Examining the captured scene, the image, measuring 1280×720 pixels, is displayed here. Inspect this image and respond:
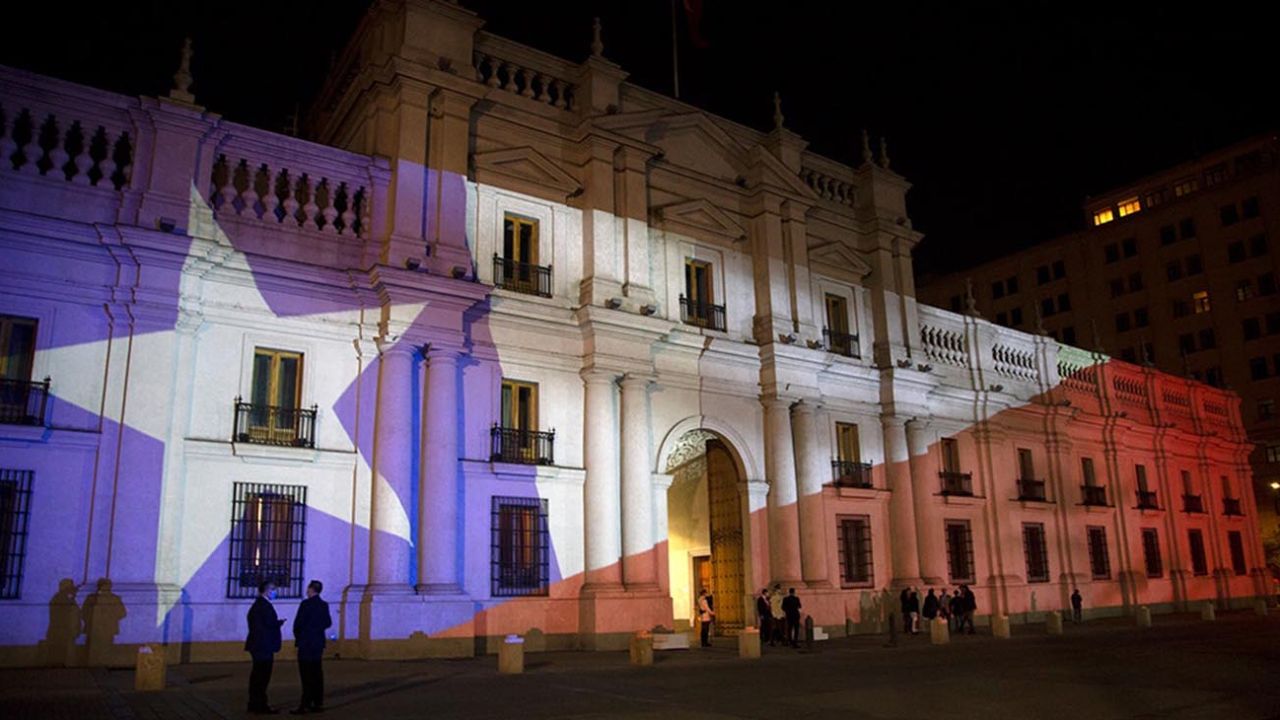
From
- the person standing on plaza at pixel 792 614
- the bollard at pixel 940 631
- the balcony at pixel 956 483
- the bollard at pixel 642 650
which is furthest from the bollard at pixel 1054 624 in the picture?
the bollard at pixel 642 650

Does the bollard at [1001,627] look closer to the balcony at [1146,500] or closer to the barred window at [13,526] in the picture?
the balcony at [1146,500]

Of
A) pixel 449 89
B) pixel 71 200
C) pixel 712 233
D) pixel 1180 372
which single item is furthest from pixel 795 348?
pixel 1180 372

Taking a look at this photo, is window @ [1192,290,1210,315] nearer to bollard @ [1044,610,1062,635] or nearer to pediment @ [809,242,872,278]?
pediment @ [809,242,872,278]

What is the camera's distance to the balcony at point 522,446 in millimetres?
22141

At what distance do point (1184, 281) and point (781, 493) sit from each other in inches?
1965

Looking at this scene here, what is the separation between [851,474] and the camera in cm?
2934

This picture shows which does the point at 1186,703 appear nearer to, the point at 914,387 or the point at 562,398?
the point at 562,398

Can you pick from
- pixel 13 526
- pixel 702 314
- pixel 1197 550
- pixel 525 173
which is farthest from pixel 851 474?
pixel 1197 550

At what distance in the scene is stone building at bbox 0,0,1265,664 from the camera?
17875 millimetres

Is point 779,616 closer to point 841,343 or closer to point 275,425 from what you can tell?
point 841,343

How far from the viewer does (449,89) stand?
2239 centimetres

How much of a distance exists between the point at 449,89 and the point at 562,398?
7.85m

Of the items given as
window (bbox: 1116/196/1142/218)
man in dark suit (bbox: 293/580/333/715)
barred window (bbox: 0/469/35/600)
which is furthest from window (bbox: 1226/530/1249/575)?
barred window (bbox: 0/469/35/600)

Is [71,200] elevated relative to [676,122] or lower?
lower
